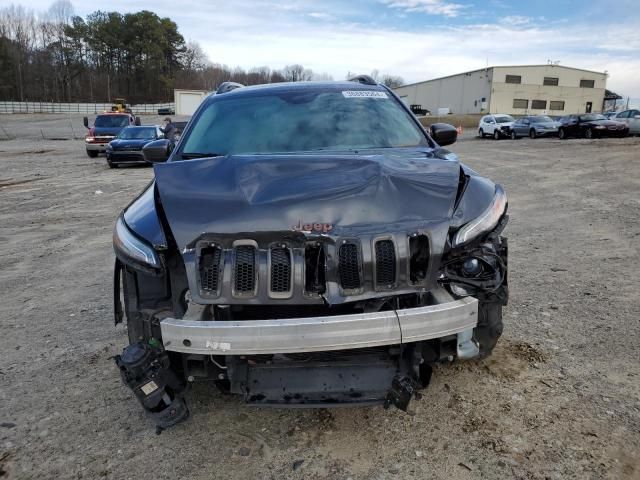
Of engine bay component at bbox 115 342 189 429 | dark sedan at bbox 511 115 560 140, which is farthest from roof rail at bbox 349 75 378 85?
dark sedan at bbox 511 115 560 140

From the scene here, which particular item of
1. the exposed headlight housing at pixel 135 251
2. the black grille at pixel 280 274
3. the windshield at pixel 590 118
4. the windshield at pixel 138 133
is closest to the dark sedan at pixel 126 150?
the windshield at pixel 138 133

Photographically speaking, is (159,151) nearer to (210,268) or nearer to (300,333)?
(210,268)

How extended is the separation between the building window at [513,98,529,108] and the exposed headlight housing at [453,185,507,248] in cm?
6784

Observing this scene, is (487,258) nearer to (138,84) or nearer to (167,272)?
(167,272)

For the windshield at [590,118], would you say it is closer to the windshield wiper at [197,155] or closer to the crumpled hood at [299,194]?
the crumpled hood at [299,194]

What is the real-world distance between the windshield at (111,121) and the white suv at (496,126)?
20756 millimetres

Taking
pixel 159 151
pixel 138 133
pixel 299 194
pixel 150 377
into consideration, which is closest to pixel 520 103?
pixel 138 133

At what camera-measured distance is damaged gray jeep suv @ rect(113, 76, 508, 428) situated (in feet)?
7.65

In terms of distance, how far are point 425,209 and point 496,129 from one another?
3009cm

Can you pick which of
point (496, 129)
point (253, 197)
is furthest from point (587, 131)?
point (253, 197)

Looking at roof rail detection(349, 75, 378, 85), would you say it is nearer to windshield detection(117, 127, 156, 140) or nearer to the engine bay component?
the engine bay component

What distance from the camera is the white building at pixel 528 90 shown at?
63406mm

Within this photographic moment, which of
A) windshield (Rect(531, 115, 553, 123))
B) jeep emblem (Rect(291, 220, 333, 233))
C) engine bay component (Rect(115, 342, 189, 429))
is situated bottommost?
engine bay component (Rect(115, 342, 189, 429))

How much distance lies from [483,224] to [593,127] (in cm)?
2722
